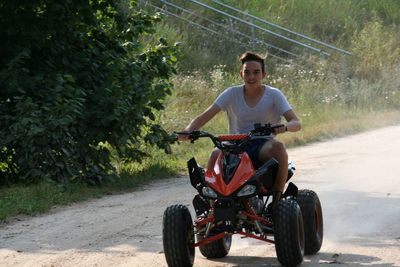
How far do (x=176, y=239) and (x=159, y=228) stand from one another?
2357 millimetres

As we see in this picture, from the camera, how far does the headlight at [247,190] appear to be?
7.76 metres

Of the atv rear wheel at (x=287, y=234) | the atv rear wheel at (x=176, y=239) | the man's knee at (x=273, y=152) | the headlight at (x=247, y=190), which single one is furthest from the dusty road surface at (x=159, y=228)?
the man's knee at (x=273, y=152)

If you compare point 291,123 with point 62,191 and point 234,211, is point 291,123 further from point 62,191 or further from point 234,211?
point 62,191

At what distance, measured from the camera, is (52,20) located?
1334 cm

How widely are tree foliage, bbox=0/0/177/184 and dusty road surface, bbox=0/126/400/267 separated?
3.01 feet

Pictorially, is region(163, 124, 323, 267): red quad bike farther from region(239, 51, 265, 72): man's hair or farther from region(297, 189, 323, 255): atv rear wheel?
region(239, 51, 265, 72): man's hair

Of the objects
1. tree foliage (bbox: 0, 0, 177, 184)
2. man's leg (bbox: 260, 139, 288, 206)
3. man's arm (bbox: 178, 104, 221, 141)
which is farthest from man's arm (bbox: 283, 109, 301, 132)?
tree foliage (bbox: 0, 0, 177, 184)

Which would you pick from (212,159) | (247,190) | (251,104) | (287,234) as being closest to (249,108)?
(251,104)

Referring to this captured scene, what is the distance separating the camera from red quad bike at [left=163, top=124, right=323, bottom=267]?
7.74 metres

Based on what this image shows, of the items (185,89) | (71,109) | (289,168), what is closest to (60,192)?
(71,109)

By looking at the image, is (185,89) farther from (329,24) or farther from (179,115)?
(329,24)

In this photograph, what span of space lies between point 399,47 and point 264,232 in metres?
21.0

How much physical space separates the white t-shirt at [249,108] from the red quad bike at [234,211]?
51 cm

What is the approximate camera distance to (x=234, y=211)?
25.3 ft
